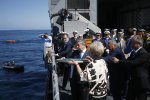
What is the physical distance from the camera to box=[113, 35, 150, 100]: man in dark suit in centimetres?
536

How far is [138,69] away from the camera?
5.48m

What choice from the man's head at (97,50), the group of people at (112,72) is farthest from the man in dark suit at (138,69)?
the man's head at (97,50)

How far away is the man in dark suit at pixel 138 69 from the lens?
536cm

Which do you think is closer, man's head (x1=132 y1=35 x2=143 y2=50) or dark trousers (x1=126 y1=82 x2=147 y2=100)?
man's head (x1=132 y1=35 x2=143 y2=50)

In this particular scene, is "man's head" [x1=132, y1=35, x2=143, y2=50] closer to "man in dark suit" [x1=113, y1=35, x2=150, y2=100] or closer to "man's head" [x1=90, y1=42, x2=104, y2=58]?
"man in dark suit" [x1=113, y1=35, x2=150, y2=100]

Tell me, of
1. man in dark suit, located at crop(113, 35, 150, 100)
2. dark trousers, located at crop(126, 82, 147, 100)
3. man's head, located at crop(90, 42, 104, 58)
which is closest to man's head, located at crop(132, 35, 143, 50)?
man in dark suit, located at crop(113, 35, 150, 100)

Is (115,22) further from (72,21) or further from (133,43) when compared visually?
(133,43)

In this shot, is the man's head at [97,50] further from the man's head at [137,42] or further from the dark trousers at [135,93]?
the dark trousers at [135,93]

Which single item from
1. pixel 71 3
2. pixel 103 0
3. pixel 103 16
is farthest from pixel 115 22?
pixel 71 3

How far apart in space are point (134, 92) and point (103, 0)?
113ft

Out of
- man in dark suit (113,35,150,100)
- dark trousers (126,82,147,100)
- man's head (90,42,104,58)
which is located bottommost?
dark trousers (126,82,147,100)

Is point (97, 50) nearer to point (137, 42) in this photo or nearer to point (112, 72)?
point (137, 42)

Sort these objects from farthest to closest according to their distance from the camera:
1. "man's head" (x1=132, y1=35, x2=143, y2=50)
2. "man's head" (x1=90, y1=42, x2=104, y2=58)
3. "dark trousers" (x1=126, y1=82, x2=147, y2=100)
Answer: "dark trousers" (x1=126, y1=82, x2=147, y2=100) → "man's head" (x1=132, y1=35, x2=143, y2=50) → "man's head" (x1=90, y1=42, x2=104, y2=58)

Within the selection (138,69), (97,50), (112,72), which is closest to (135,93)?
(138,69)
